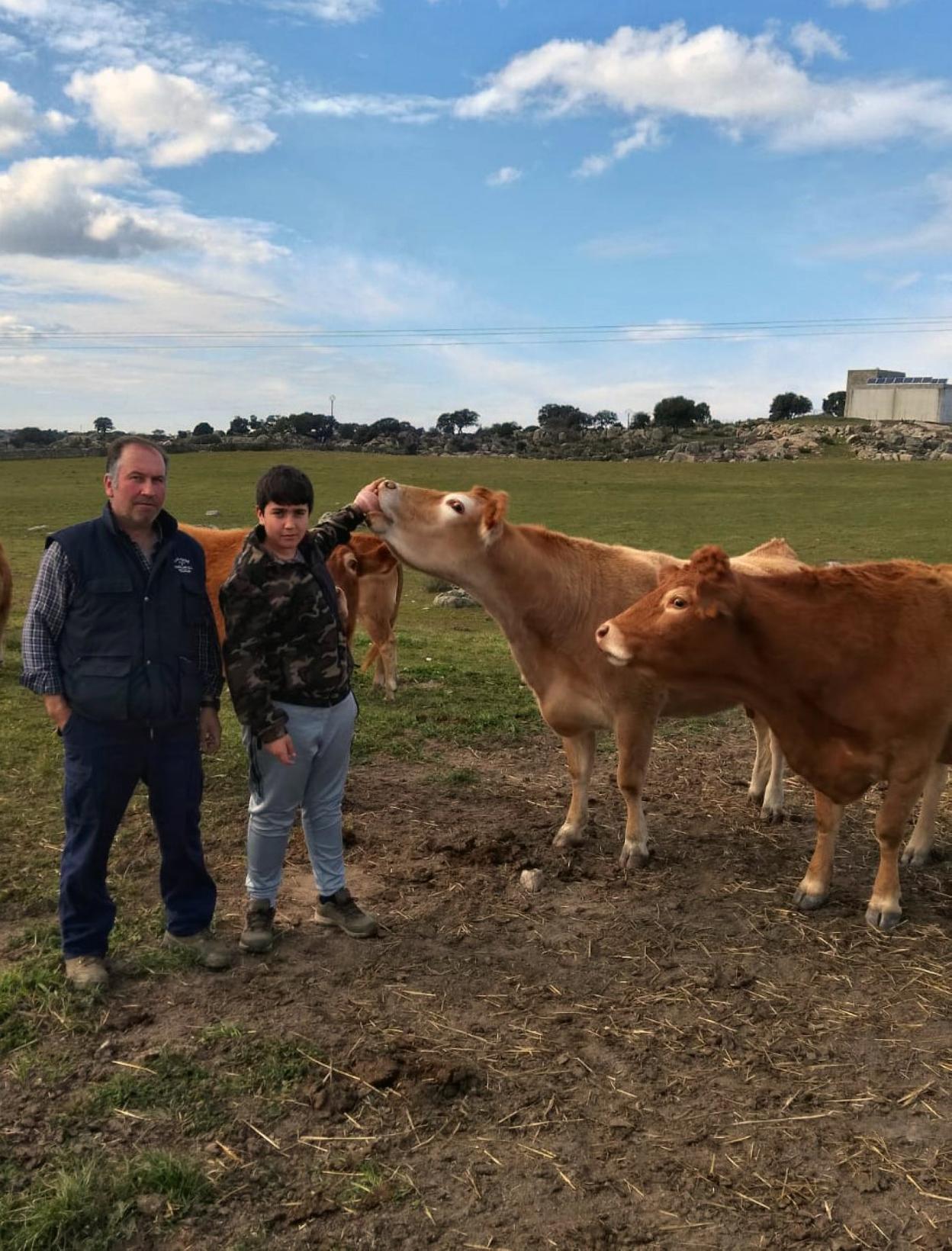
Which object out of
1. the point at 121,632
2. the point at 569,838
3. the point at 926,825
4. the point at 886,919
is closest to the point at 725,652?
the point at 886,919

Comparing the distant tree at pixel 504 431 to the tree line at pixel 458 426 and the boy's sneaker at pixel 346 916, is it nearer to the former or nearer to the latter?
the tree line at pixel 458 426

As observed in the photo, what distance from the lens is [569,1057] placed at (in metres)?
3.88

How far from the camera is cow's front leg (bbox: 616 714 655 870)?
5.84 m

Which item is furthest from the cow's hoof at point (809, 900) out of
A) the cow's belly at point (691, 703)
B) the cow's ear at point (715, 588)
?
the cow's ear at point (715, 588)

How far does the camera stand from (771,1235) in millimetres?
2959

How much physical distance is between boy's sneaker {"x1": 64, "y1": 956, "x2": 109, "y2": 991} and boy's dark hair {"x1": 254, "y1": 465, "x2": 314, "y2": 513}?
2.31 metres

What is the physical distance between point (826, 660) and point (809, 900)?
147cm

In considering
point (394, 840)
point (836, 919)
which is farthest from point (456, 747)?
point (836, 919)

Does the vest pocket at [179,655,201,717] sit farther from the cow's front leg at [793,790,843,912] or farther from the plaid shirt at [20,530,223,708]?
the cow's front leg at [793,790,843,912]

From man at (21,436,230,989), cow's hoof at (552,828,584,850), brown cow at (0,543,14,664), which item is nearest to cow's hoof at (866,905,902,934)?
cow's hoof at (552,828,584,850)

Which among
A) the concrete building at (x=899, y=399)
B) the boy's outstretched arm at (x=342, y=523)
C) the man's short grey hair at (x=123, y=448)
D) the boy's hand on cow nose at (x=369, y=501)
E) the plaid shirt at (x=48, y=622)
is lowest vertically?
the plaid shirt at (x=48, y=622)

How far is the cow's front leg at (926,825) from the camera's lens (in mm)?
5914

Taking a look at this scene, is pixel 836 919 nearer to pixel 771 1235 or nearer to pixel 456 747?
pixel 771 1235

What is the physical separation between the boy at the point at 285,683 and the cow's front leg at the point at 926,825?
356 cm
